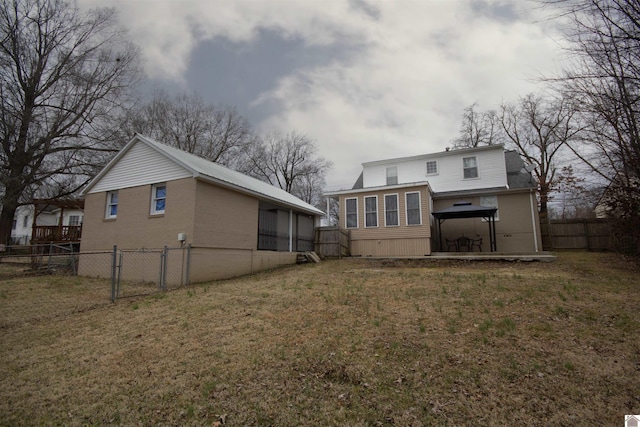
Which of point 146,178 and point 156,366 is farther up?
point 146,178

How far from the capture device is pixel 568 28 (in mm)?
5531

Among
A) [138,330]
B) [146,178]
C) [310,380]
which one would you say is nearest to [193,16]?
[146,178]

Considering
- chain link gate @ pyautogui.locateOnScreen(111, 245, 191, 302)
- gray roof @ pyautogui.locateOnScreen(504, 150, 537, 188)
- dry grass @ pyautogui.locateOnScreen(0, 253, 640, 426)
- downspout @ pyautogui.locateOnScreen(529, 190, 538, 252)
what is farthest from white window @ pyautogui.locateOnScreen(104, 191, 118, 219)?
gray roof @ pyautogui.locateOnScreen(504, 150, 537, 188)

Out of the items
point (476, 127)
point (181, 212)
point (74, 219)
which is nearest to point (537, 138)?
point (476, 127)

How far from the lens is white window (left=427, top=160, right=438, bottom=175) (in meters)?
18.9

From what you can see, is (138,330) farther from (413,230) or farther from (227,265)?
(413,230)

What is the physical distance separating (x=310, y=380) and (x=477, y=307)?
12.9 feet

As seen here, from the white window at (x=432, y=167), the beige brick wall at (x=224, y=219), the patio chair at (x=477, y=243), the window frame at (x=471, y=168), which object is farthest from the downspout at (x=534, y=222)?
the beige brick wall at (x=224, y=219)

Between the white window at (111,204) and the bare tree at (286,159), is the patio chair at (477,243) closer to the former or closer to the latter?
the white window at (111,204)

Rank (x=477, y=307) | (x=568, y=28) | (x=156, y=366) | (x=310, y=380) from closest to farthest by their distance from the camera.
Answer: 1. (x=310, y=380)
2. (x=156, y=366)
3. (x=568, y=28)
4. (x=477, y=307)

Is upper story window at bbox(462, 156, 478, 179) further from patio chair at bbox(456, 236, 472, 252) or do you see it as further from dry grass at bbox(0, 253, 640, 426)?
dry grass at bbox(0, 253, 640, 426)

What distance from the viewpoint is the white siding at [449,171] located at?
57.5ft

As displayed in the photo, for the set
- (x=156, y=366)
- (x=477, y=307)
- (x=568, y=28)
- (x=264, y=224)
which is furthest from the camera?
(x=264, y=224)

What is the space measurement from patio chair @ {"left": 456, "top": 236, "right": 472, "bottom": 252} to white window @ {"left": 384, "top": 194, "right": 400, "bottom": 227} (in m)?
3.63
